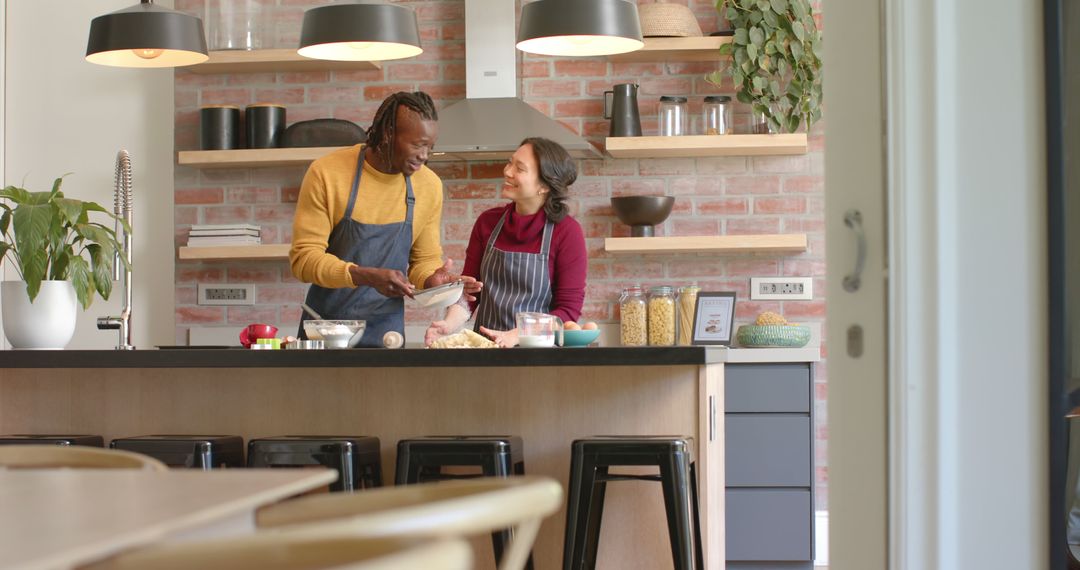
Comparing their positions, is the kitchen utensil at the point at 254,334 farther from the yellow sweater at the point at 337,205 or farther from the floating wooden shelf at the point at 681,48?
the floating wooden shelf at the point at 681,48

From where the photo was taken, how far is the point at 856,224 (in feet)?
7.52

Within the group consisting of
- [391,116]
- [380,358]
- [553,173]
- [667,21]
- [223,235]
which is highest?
[667,21]

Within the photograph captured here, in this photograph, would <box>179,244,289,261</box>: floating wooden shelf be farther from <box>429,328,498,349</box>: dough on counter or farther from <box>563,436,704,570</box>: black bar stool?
<box>563,436,704,570</box>: black bar stool

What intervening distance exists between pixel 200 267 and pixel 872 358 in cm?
364

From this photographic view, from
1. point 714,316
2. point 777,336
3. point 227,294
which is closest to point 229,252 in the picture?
point 227,294

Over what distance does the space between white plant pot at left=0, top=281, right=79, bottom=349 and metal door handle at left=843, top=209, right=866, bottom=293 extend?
2130mm

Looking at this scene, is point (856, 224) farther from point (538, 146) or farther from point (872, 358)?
point (538, 146)

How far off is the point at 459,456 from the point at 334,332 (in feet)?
1.73

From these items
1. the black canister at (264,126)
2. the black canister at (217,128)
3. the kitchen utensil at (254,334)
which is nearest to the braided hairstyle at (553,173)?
the kitchen utensil at (254,334)

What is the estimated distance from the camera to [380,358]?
278cm

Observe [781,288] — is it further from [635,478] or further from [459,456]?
[459,456]

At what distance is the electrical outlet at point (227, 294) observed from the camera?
204 inches

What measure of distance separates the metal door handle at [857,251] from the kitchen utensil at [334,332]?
134cm

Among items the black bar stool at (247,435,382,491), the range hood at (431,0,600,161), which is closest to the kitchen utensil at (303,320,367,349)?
the black bar stool at (247,435,382,491)
